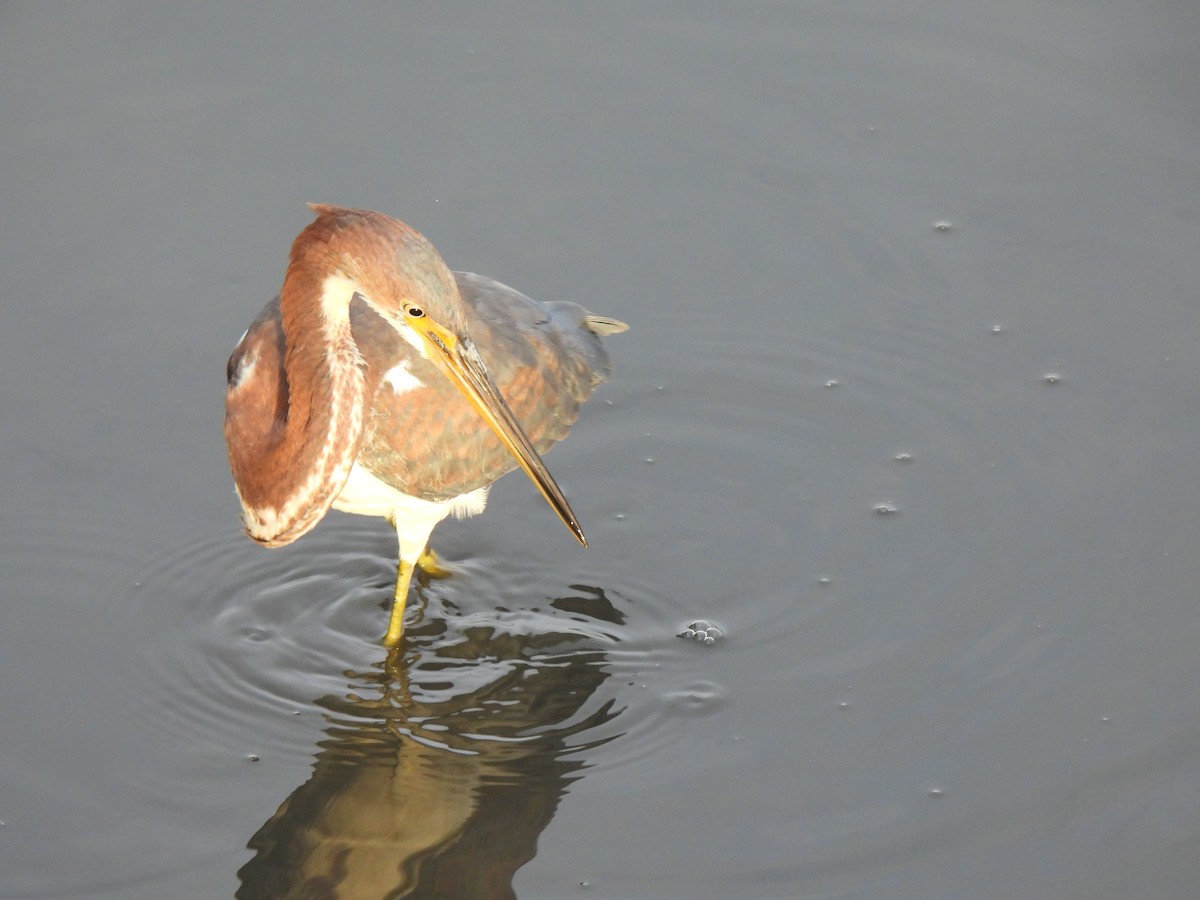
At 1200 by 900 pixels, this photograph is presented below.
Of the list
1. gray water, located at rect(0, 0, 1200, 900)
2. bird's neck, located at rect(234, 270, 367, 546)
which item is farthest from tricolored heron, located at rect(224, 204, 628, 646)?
gray water, located at rect(0, 0, 1200, 900)

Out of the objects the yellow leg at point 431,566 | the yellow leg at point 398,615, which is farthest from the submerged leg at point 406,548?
the yellow leg at point 431,566

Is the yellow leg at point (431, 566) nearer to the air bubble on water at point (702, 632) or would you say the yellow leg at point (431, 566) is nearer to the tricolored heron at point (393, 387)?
the tricolored heron at point (393, 387)

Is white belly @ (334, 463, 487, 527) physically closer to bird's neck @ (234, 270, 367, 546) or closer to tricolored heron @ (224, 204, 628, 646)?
tricolored heron @ (224, 204, 628, 646)

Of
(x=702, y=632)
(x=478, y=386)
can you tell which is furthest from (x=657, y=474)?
(x=478, y=386)

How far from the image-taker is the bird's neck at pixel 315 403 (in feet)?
14.6

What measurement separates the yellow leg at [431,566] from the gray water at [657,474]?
7 centimetres

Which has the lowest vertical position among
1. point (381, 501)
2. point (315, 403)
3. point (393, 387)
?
point (381, 501)

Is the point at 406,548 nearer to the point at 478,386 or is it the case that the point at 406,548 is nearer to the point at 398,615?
the point at 398,615

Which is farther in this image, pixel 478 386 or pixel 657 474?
pixel 657 474

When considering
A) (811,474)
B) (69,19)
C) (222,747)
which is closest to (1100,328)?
(811,474)

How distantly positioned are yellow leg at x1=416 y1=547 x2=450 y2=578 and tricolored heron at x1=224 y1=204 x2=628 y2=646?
0.04 ft

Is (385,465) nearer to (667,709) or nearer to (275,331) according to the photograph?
(275,331)

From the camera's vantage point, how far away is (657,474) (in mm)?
5633

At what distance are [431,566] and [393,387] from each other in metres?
0.69
